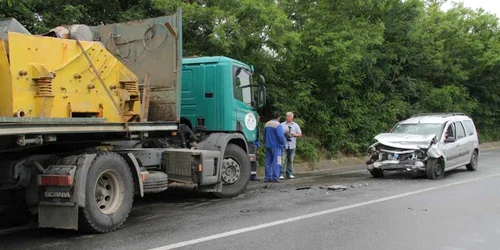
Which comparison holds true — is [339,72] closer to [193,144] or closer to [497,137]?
[193,144]

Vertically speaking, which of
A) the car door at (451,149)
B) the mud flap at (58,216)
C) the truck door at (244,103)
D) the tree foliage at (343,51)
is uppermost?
the tree foliage at (343,51)

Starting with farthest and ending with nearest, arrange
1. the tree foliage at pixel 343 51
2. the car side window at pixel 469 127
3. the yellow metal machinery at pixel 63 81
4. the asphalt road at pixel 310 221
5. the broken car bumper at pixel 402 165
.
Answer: the car side window at pixel 469 127 → the tree foliage at pixel 343 51 → the broken car bumper at pixel 402 165 → the asphalt road at pixel 310 221 → the yellow metal machinery at pixel 63 81

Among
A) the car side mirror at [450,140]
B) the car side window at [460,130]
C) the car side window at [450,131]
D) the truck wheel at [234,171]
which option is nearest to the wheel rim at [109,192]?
the truck wheel at [234,171]

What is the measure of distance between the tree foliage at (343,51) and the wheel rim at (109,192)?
5770mm

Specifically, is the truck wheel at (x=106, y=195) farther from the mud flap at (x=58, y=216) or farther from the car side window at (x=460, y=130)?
the car side window at (x=460, y=130)

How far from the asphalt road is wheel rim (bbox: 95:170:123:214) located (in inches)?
14.4

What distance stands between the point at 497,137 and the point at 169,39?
2733 centimetres

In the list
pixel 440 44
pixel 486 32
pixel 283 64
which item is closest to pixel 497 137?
pixel 486 32

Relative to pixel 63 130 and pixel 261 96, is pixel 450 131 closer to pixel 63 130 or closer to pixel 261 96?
pixel 261 96

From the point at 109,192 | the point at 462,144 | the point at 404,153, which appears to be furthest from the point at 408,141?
the point at 109,192

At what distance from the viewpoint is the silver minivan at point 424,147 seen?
11586 millimetres

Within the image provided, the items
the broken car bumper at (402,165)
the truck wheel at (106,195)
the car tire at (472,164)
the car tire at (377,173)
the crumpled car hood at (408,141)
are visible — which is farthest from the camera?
the car tire at (472,164)

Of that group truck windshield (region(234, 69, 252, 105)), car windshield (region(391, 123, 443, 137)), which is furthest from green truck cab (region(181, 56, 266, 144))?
car windshield (region(391, 123, 443, 137))

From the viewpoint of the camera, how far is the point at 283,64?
16188mm
